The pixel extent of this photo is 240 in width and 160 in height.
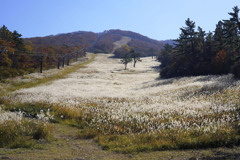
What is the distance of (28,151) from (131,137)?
4.06m

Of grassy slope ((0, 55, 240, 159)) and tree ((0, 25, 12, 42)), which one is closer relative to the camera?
grassy slope ((0, 55, 240, 159))

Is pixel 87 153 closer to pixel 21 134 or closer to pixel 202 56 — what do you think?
pixel 21 134

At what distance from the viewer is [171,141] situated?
24.9 ft

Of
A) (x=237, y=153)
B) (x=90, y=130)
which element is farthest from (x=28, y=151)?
(x=237, y=153)

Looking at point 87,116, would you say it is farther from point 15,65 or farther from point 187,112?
point 15,65

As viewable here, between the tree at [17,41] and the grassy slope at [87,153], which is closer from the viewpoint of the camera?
the grassy slope at [87,153]

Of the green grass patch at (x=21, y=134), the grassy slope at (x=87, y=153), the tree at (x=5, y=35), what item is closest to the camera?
the grassy slope at (x=87, y=153)

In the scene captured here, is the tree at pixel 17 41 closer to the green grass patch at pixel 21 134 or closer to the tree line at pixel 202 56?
the tree line at pixel 202 56

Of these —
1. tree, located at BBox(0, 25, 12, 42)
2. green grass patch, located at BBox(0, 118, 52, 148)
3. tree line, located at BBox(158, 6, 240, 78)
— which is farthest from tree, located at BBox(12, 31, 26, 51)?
green grass patch, located at BBox(0, 118, 52, 148)

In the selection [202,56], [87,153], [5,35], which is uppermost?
[5,35]

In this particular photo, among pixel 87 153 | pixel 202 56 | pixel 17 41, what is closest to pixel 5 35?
pixel 17 41

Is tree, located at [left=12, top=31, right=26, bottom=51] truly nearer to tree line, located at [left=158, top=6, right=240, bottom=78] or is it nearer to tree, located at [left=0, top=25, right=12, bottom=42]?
tree, located at [left=0, top=25, right=12, bottom=42]

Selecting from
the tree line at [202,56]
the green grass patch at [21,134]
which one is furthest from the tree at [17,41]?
the green grass patch at [21,134]

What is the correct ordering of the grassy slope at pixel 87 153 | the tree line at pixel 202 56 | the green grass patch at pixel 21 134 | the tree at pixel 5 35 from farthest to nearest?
1. the tree at pixel 5 35
2. the tree line at pixel 202 56
3. the green grass patch at pixel 21 134
4. the grassy slope at pixel 87 153
